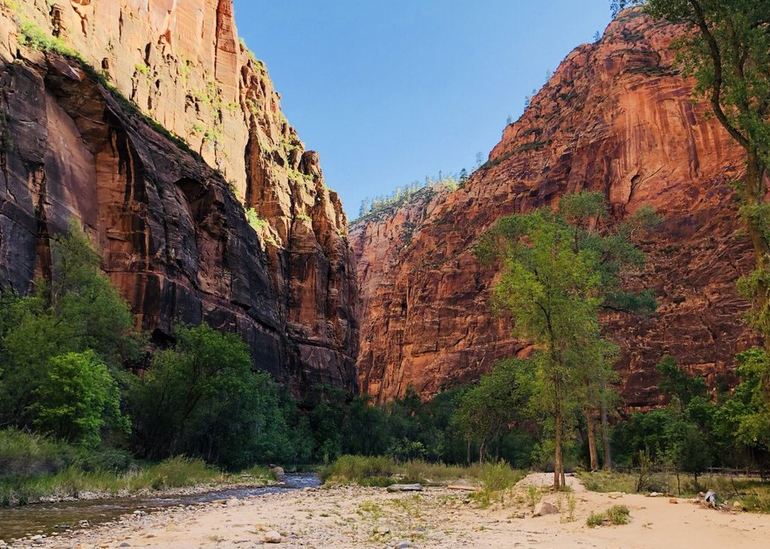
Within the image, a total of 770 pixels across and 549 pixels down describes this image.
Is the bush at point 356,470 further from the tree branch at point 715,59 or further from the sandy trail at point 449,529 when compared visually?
the tree branch at point 715,59

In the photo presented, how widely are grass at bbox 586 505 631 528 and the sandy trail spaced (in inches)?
6.0

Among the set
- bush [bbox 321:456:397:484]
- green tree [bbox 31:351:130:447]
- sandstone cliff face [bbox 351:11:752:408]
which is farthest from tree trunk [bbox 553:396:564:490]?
sandstone cliff face [bbox 351:11:752:408]

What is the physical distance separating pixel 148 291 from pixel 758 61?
141 feet

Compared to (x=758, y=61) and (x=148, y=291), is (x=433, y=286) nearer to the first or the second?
(x=148, y=291)

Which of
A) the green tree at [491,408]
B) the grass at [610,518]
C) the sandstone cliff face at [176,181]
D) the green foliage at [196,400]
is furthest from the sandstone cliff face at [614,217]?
the grass at [610,518]

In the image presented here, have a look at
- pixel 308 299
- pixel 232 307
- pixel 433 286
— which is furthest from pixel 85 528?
pixel 433 286

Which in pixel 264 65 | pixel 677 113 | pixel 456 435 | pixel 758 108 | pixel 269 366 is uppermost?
pixel 264 65

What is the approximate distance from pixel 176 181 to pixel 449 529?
166 feet

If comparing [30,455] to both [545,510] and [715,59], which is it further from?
[715,59]

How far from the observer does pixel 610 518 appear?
10.3m

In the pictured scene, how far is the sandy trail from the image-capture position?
27.5ft

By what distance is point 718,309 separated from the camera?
193ft

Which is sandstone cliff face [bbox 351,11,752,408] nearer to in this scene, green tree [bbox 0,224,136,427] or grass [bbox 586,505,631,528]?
grass [bbox 586,505,631,528]

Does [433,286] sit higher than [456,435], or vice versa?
[433,286]
